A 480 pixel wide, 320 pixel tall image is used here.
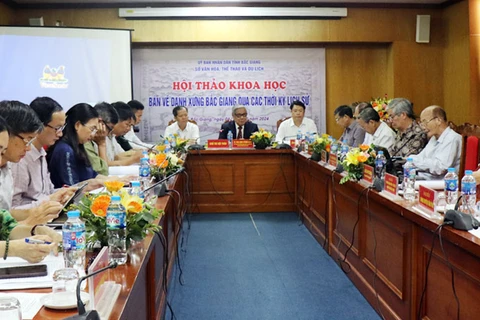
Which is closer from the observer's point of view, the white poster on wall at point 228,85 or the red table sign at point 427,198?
the red table sign at point 427,198

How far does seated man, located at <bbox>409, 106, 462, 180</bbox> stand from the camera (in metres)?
3.41

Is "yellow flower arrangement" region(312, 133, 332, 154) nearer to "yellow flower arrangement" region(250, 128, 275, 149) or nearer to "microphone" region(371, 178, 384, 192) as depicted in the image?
"yellow flower arrangement" region(250, 128, 275, 149)

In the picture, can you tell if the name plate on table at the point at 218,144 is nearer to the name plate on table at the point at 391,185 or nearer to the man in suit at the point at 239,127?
the man in suit at the point at 239,127

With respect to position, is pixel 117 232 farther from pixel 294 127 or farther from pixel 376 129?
pixel 294 127

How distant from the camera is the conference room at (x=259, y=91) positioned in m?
3.23

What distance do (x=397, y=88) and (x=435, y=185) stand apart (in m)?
4.87

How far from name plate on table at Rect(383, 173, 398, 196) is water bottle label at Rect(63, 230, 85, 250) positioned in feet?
5.34

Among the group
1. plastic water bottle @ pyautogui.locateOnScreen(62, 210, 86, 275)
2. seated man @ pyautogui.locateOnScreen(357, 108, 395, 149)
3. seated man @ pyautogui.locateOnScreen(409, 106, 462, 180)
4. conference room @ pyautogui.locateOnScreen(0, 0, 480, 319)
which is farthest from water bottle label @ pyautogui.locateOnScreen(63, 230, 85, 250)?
seated man @ pyautogui.locateOnScreen(357, 108, 395, 149)

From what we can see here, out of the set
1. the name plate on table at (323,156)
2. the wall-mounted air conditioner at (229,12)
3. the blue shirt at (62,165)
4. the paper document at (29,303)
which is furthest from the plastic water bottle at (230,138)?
the paper document at (29,303)

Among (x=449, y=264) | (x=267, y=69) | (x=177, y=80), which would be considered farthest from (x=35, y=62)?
(x=449, y=264)

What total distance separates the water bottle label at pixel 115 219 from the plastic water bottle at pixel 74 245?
0.11 meters

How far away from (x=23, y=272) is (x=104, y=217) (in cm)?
30

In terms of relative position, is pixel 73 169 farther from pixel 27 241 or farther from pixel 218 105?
pixel 218 105

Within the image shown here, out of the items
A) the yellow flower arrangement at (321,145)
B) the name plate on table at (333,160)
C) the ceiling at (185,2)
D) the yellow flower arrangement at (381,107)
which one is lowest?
the name plate on table at (333,160)
